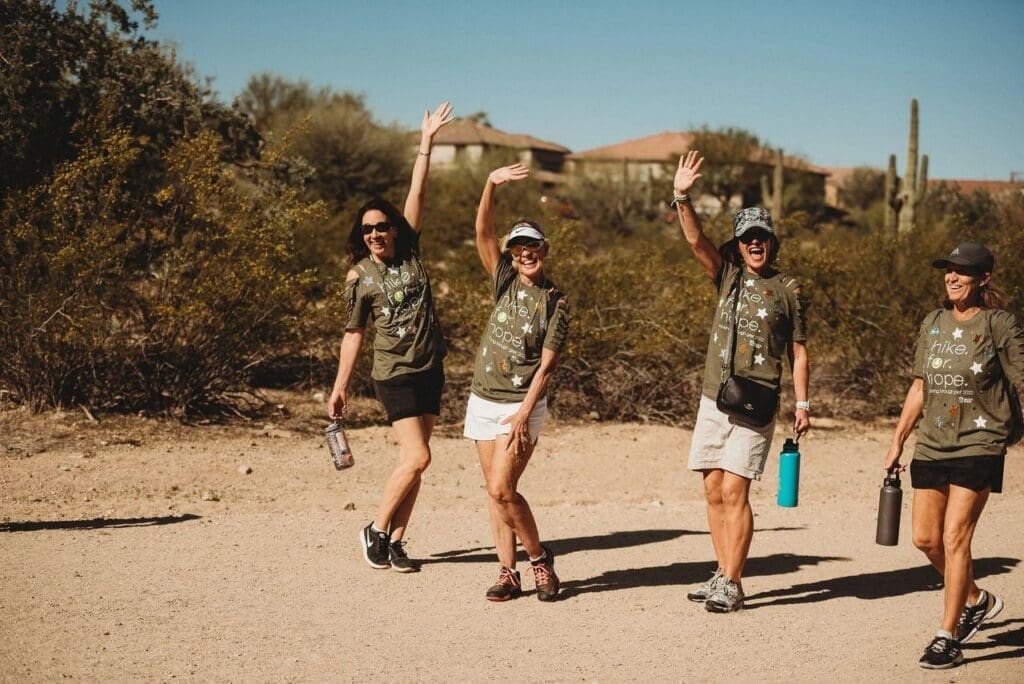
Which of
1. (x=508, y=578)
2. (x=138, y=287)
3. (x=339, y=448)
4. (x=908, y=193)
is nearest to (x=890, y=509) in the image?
(x=508, y=578)

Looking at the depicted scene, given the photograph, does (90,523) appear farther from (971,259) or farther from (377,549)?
(971,259)

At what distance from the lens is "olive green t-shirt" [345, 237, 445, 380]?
22.4ft

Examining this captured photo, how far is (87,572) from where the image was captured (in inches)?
260

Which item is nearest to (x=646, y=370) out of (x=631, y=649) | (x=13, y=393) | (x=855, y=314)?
(x=855, y=314)

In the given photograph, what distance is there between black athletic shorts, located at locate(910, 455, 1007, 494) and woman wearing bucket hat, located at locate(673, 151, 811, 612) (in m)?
0.77

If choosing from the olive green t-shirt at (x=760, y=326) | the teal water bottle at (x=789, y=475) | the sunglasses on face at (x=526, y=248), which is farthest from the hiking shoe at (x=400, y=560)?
the teal water bottle at (x=789, y=475)

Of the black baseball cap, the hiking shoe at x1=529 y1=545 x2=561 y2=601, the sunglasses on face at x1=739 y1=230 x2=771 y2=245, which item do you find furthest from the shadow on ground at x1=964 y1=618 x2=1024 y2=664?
the sunglasses on face at x1=739 y1=230 x2=771 y2=245

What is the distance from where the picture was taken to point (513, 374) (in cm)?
630

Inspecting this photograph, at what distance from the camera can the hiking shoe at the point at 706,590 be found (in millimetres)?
6379

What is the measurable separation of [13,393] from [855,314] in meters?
9.00

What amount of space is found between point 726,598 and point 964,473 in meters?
1.45

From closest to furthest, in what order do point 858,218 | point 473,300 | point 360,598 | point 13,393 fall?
point 360,598
point 13,393
point 473,300
point 858,218

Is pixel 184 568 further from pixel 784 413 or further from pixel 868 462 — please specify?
pixel 784 413

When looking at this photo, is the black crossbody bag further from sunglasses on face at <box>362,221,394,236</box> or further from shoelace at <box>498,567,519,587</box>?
sunglasses on face at <box>362,221,394,236</box>
